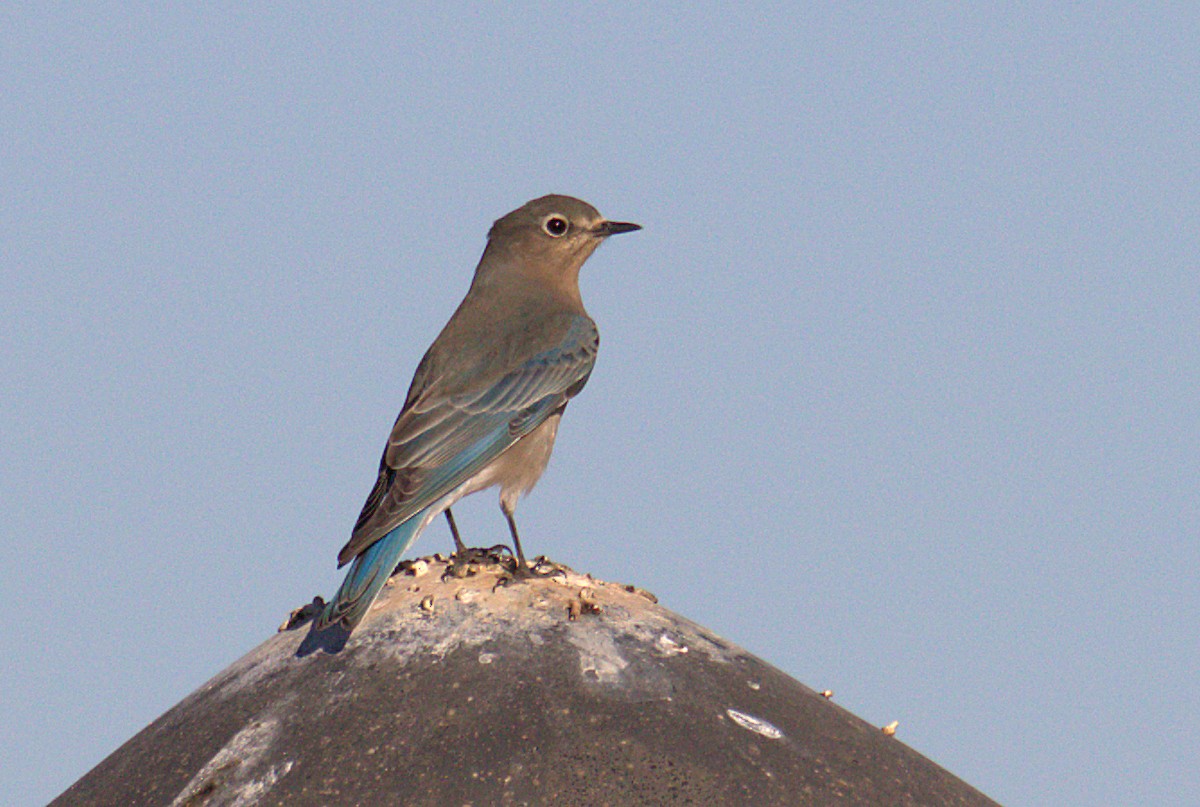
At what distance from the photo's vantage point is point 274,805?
22.4 ft

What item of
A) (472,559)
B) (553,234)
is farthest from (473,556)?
(553,234)

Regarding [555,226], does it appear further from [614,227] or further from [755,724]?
[755,724]

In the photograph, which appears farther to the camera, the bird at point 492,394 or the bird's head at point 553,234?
the bird's head at point 553,234

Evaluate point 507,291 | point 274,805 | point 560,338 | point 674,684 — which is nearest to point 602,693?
point 674,684

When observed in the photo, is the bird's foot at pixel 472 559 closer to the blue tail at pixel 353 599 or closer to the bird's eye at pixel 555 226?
the blue tail at pixel 353 599

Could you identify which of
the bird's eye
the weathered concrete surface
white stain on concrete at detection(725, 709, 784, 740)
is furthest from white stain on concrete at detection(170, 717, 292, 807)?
the bird's eye

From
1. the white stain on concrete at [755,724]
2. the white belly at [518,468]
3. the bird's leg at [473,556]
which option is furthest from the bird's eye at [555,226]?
the white stain on concrete at [755,724]

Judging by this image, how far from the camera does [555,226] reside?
12.3 m

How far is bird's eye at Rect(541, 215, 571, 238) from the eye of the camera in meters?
12.2

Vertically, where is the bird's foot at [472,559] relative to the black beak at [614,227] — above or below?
below

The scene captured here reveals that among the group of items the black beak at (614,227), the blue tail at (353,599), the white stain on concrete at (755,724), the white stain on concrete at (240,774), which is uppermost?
the black beak at (614,227)

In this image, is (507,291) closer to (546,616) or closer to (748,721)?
(546,616)

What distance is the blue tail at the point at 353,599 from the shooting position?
7.90 metres

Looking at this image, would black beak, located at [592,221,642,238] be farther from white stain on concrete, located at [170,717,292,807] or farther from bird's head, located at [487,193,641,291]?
white stain on concrete, located at [170,717,292,807]
